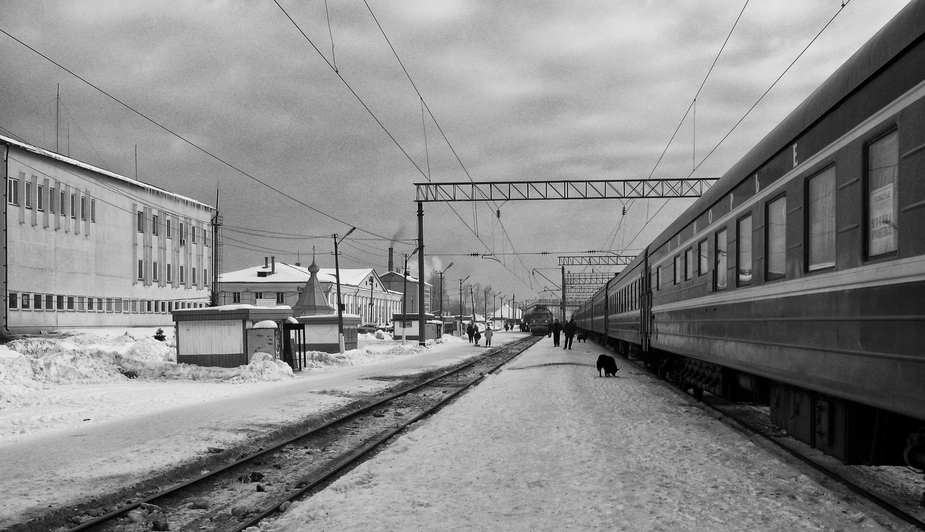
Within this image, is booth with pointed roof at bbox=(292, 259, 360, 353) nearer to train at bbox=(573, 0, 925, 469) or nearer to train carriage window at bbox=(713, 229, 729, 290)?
train carriage window at bbox=(713, 229, 729, 290)

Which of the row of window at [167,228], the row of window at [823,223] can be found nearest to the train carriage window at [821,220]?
the row of window at [823,223]

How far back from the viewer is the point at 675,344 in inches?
557

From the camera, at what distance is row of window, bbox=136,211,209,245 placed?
57566 millimetres

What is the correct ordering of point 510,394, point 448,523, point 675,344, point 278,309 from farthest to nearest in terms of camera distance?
point 278,309 → point 510,394 → point 675,344 → point 448,523

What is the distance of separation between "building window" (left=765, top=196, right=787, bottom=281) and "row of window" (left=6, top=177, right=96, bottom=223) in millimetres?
44594

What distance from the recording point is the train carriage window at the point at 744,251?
8938mm

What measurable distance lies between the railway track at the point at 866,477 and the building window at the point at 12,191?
42530mm

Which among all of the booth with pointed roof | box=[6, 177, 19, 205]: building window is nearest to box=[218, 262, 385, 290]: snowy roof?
box=[6, 177, 19, 205]: building window

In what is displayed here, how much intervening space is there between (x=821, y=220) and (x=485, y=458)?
191 inches

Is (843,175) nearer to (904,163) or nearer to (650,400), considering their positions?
(904,163)

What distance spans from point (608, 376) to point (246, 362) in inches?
448

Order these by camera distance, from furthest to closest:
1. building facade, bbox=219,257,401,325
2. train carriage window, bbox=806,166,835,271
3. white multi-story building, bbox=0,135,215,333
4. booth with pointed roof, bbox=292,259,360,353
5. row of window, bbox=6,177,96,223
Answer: building facade, bbox=219,257,401,325 → white multi-story building, bbox=0,135,215,333 → row of window, bbox=6,177,96,223 → booth with pointed roof, bbox=292,259,360,353 → train carriage window, bbox=806,166,835,271

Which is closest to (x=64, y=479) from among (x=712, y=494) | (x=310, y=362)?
(x=712, y=494)

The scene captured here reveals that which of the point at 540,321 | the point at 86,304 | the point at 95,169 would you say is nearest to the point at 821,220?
the point at 86,304
